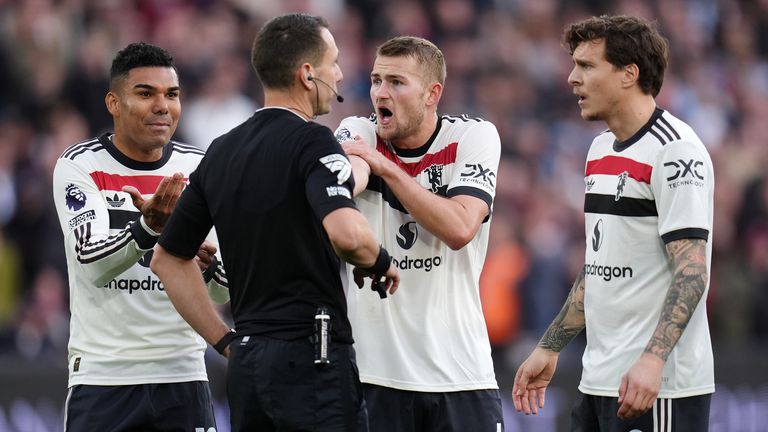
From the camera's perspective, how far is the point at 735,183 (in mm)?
14727

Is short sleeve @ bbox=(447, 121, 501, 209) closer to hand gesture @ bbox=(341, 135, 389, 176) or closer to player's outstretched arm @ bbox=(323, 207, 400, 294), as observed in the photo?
hand gesture @ bbox=(341, 135, 389, 176)

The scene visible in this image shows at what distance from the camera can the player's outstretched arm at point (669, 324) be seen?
5520 millimetres

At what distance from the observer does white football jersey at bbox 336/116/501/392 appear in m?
6.36

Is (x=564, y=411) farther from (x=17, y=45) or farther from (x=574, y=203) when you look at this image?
(x=17, y=45)

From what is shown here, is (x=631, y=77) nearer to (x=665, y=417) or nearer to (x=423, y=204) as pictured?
(x=423, y=204)

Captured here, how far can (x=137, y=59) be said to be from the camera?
271 inches

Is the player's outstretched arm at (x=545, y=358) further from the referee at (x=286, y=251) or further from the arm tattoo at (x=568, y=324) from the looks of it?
the referee at (x=286, y=251)

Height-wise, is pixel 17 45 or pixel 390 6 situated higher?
pixel 390 6

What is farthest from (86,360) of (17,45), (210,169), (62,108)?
(17,45)

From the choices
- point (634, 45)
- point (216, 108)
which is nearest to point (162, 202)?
point (634, 45)

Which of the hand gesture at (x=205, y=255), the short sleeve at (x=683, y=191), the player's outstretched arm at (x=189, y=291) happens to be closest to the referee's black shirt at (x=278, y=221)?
the player's outstretched arm at (x=189, y=291)

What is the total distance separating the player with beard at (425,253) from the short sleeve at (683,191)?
0.88 metres

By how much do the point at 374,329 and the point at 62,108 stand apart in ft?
23.8

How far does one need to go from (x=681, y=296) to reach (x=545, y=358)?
105cm
